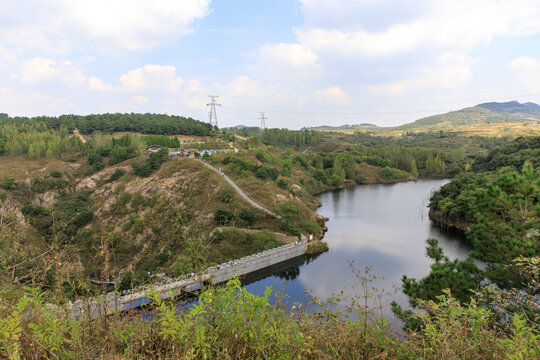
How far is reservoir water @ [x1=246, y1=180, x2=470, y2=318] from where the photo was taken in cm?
2373

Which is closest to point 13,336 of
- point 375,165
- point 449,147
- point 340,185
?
point 340,185

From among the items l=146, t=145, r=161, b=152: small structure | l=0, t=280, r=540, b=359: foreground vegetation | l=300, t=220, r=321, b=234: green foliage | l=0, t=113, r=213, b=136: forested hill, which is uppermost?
l=0, t=113, r=213, b=136: forested hill

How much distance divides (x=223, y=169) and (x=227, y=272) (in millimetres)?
21024

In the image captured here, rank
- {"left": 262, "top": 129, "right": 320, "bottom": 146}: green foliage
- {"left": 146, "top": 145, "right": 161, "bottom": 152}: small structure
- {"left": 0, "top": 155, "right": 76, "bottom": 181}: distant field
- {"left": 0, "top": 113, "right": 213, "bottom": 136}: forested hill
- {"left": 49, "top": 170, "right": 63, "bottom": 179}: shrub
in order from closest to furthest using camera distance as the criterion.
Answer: {"left": 0, "top": 155, "right": 76, "bottom": 181}: distant field
{"left": 49, "top": 170, "right": 63, "bottom": 179}: shrub
{"left": 146, "top": 145, "right": 161, "bottom": 152}: small structure
{"left": 0, "top": 113, "right": 213, "bottom": 136}: forested hill
{"left": 262, "top": 129, "right": 320, "bottom": 146}: green foliage

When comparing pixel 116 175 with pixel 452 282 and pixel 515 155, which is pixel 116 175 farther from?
pixel 515 155

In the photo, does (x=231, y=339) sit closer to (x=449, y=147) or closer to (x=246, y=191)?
(x=246, y=191)

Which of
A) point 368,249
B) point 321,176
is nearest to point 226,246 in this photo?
point 368,249

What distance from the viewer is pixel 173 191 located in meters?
38.0

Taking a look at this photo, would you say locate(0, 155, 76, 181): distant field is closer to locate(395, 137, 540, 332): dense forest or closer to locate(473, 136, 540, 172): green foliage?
locate(395, 137, 540, 332): dense forest

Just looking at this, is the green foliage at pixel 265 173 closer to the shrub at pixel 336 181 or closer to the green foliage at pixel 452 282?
the shrub at pixel 336 181

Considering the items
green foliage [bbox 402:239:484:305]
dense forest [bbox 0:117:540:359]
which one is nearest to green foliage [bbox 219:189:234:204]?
dense forest [bbox 0:117:540:359]

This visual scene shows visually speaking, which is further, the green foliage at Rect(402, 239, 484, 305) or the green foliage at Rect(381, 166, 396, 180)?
the green foliage at Rect(381, 166, 396, 180)

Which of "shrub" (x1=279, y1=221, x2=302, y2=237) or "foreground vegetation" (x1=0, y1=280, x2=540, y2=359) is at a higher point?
"foreground vegetation" (x1=0, y1=280, x2=540, y2=359)

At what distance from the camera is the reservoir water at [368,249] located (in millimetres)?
23734
